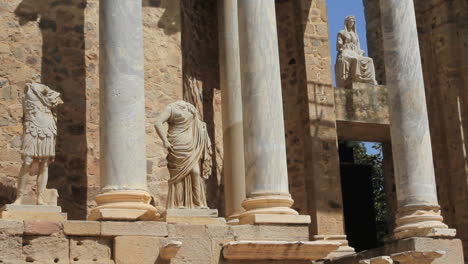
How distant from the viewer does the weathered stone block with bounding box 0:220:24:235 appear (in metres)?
10.7

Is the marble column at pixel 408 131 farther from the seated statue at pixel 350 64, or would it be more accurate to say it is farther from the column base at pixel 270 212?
the seated statue at pixel 350 64

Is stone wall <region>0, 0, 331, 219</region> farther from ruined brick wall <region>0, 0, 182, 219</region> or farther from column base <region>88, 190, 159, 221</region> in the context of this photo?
column base <region>88, 190, 159, 221</region>

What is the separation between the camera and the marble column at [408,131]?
14477 millimetres

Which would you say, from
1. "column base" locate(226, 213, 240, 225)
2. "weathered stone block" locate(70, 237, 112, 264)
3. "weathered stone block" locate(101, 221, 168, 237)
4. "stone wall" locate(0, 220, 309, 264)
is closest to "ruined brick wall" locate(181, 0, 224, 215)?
"column base" locate(226, 213, 240, 225)

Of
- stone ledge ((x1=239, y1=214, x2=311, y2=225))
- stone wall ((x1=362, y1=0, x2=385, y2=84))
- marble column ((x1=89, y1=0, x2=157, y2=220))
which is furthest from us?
stone wall ((x1=362, y1=0, x2=385, y2=84))

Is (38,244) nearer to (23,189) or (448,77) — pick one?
(23,189)

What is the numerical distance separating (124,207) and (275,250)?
2336 mm

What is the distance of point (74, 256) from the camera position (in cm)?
1115

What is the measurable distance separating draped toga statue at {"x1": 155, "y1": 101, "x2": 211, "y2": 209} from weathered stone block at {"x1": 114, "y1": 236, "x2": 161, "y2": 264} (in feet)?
3.80

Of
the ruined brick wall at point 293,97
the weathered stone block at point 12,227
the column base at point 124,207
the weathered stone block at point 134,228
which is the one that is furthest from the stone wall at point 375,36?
the weathered stone block at point 12,227

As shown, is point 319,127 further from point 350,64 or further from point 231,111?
point 231,111

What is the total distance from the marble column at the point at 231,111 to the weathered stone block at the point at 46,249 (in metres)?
4.29

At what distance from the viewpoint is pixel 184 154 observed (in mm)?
12789

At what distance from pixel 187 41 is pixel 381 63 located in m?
6.24
